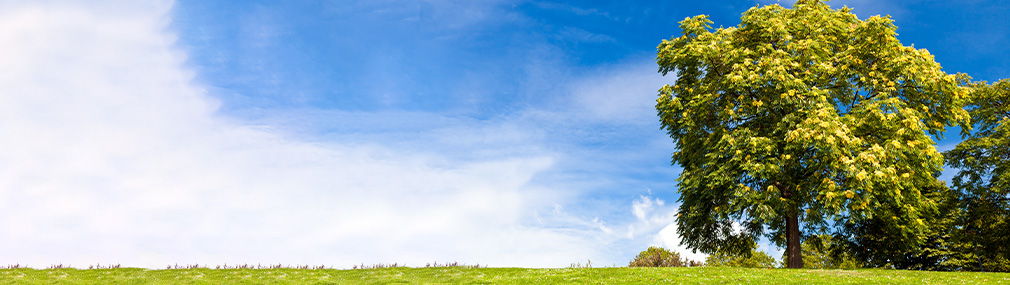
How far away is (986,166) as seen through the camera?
32.8 meters

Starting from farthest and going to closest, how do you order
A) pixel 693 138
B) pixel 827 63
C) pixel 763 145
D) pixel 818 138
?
pixel 693 138, pixel 827 63, pixel 763 145, pixel 818 138

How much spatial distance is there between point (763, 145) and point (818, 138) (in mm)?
2347

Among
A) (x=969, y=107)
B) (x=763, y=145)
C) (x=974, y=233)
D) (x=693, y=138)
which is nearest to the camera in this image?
(x=763, y=145)

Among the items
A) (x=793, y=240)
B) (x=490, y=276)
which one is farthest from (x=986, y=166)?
(x=490, y=276)

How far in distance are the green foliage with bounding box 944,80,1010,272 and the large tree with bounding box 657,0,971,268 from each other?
2.62m

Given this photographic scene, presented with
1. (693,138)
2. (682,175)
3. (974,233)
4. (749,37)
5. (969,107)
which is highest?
(749,37)

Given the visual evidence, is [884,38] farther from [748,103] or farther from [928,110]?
[748,103]

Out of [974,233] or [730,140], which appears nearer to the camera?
[730,140]

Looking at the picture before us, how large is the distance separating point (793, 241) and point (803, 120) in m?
7.25

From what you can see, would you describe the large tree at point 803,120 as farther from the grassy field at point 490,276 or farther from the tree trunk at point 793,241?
the grassy field at point 490,276

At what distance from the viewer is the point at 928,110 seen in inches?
1165

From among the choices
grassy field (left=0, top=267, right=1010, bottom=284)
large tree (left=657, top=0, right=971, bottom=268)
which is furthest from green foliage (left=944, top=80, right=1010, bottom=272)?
grassy field (left=0, top=267, right=1010, bottom=284)

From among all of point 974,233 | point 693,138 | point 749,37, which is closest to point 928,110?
point 749,37

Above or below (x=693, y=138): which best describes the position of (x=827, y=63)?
above
